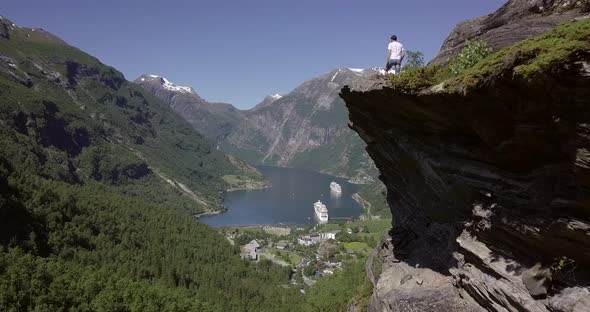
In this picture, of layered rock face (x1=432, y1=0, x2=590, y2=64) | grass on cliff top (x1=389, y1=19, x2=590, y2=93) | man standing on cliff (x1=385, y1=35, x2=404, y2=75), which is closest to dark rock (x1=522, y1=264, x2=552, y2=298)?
grass on cliff top (x1=389, y1=19, x2=590, y2=93)

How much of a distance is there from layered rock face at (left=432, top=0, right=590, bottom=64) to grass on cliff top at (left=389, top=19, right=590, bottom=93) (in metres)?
2.19

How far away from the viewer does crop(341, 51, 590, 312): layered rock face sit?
855 cm

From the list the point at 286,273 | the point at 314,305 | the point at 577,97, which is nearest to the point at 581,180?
the point at 577,97

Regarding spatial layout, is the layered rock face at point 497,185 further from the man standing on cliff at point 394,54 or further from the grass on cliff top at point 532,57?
the man standing on cliff at point 394,54

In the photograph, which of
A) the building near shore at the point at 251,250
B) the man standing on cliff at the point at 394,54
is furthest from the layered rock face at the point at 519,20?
the building near shore at the point at 251,250

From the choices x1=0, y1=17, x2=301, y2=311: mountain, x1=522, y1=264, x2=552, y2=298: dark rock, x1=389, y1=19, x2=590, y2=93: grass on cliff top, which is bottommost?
x1=0, y1=17, x2=301, y2=311: mountain

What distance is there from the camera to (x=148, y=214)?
3900 inches

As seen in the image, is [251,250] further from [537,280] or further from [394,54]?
[537,280]

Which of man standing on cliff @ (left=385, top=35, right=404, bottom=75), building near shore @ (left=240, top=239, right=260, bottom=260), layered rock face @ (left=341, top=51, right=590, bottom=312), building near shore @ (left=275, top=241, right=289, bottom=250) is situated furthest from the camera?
building near shore @ (left=275, top=241, right=289, bottom=250)

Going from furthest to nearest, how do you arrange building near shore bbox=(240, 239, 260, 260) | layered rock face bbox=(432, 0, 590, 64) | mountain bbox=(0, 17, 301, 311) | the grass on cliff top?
building near shore bbox=(240, 239, 260, 260)
mountain bbox=(0, 17, 301, 311)
layered rock face bbox=(432, 0, 590, 64)
the grass on cliff top

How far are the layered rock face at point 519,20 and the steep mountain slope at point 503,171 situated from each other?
94.3 inches

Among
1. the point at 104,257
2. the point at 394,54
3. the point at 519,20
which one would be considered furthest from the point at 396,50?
the point at 104,257

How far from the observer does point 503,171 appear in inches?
446

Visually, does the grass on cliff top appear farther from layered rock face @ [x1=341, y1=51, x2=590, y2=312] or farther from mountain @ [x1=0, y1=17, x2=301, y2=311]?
mountain @ [x1=0, y1=17, x2=301, y2=311]
